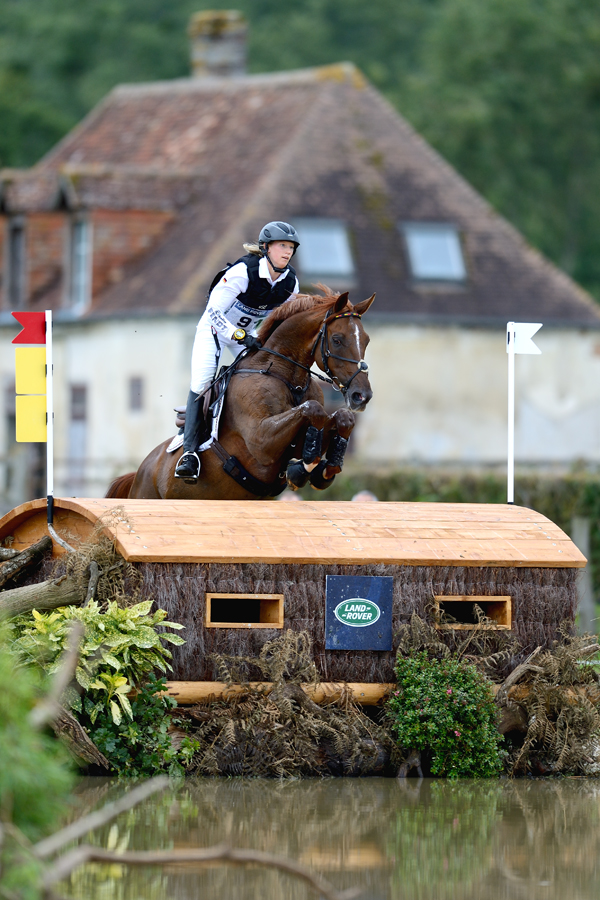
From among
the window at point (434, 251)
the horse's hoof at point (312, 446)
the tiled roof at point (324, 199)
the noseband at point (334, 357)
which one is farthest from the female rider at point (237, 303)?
the window at point (434, 251)

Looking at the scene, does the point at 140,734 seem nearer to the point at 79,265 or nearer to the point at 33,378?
the point at 33,378

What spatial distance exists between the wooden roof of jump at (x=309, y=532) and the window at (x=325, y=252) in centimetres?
1744

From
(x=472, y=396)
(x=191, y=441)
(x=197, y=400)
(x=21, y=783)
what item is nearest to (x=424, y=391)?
(x=472, y=396)

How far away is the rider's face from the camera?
1014 centimetres

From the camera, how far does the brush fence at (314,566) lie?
8859 millimetres

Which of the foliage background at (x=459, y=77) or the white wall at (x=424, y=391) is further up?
the foliage background at (x=459, y=77)

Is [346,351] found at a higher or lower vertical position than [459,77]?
lower

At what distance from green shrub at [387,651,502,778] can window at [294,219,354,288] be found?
18590 mm

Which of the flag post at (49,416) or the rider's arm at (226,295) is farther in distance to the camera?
the rider's arm at (226,295)

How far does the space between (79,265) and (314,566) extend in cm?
2145

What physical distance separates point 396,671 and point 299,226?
759 inches

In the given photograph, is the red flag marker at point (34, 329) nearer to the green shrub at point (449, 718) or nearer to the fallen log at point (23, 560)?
the fallen log at point (23, 560)

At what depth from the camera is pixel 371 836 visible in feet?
23.2

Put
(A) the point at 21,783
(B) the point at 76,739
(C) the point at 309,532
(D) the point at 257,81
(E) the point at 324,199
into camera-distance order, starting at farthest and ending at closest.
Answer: (D) the point at 257,81, (E) the point at 324,199, (C) the point at 309,532, (B) the point at 76,739, (A) the point at 21,783
